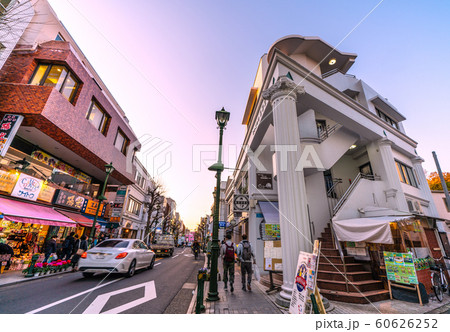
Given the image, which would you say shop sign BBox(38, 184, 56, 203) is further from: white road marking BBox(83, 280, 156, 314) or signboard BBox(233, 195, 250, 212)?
signboard BBox(233, 195, 250, 212)

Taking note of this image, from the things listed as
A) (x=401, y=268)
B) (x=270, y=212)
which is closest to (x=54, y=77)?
(x=270, y=212)

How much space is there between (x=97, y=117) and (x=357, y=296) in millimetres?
19398

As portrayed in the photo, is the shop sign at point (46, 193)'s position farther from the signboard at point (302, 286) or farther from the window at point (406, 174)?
the window at point (406, 174)

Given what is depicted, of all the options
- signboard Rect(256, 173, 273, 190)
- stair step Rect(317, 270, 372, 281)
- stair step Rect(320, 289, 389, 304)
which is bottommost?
stair step Rect(320, 289, 389, 304)

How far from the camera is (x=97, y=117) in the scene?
50.0ft

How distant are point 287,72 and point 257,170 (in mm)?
6371

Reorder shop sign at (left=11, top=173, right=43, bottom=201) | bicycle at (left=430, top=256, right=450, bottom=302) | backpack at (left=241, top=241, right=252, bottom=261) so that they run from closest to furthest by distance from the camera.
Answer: bicycle at (left=430, top=256, right=450, bottom=302), backpack at (left=241, top=241, right=252, bottom=261), shop sign at (left=11, top=173, right=43, bottom=201)

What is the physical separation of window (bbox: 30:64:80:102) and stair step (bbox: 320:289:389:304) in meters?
17.0

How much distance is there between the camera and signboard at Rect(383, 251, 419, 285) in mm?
5848

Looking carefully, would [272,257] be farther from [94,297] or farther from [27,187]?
[27,187]

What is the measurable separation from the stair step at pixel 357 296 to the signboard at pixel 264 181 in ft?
20.5

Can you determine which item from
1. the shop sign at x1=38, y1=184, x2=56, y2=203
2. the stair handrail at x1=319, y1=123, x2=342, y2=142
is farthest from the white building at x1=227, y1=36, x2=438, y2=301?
the shop sign at x1=38, y1=184, x2=56, y2=203

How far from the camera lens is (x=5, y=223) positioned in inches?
444
